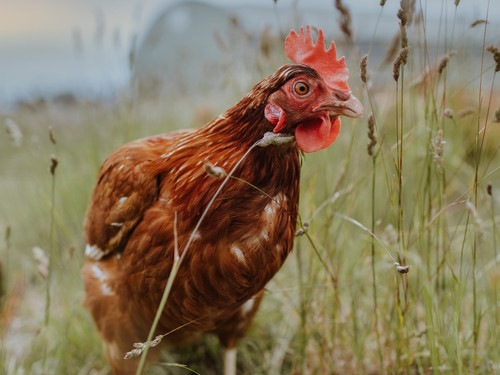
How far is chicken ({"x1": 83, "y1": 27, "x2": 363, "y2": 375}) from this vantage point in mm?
1174

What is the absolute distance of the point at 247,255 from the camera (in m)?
1.26

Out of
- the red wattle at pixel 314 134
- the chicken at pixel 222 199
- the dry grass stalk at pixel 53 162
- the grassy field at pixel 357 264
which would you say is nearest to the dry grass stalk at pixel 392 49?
the grassy field at pixel 357 264

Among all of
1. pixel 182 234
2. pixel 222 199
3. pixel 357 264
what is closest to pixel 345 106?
pixel 222 199

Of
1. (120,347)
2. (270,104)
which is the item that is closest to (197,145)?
(270,104)

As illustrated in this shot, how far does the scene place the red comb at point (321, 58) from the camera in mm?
1189

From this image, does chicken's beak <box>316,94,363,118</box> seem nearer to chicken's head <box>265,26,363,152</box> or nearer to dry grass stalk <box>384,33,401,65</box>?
chicken's head <box>265,26,363,152</box>

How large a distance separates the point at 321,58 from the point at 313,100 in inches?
5.8

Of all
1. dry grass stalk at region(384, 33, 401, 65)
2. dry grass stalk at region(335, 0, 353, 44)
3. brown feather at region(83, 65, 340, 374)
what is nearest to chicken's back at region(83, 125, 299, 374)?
brown feather at region(83, 65, 340, 374)

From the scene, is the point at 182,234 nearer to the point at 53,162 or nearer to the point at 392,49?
the point at 53,162

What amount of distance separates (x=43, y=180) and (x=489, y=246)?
2.65 m

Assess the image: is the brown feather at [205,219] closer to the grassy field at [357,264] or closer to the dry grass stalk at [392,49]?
the grassy field at [357,264]

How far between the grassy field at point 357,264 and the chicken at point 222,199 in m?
0.15

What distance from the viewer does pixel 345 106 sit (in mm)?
1142

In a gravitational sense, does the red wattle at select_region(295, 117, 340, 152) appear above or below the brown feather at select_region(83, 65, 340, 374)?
above
